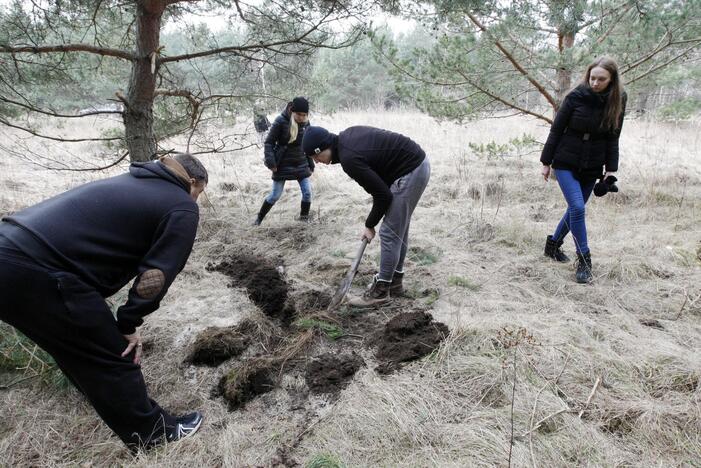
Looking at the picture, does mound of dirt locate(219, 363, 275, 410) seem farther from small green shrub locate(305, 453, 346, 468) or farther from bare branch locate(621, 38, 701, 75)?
bare branch locate(621, 38, 701, 75)

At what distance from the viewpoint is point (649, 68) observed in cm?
→ 536

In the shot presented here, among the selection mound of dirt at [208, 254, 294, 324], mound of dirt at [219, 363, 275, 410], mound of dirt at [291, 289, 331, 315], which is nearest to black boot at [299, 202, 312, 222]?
mound of dirt at [208, 254, 294, 324]

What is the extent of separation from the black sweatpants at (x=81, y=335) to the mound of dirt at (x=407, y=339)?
1.31 meters

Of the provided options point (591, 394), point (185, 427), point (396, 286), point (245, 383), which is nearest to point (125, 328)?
point (185, 427)

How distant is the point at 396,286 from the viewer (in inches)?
136

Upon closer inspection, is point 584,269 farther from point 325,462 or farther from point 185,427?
point 185,427

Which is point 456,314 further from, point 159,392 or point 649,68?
point 649,68

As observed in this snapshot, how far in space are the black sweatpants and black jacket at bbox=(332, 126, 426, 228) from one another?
1688 millimetres

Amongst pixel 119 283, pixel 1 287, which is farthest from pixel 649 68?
pixel 1 287

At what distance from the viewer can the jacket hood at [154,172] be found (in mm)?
1850

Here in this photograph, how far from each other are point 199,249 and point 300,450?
3210 millimetres

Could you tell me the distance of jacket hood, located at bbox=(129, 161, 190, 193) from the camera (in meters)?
1.85

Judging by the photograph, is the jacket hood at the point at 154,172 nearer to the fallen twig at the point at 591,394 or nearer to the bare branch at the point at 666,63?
the fallen twig at the point at 591,394

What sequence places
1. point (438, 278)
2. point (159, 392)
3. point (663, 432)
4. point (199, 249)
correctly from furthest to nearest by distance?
point (199, 249) → point (438, 278) → point (159, 392) → point (663, 432)
